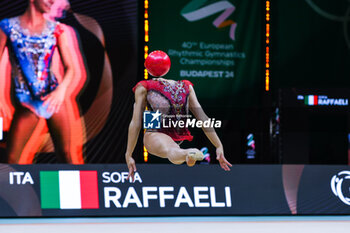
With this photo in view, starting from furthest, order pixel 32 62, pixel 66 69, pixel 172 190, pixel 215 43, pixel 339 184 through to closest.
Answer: pixel 215 43 → pixel 66 69 → pixel 32 62 → pixel 339 184 → pixel 172 190

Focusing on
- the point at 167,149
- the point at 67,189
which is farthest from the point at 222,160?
the point at 67,189

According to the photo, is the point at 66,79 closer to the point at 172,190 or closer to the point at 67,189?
the point at 67,189

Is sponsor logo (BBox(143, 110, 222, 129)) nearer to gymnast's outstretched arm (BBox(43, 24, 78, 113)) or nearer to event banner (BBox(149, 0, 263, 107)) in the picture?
event banner (BBox(149, 0, 263, 107))

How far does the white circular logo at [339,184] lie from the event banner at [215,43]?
2931 millimetres

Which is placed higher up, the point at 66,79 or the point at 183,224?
the point at 66,79

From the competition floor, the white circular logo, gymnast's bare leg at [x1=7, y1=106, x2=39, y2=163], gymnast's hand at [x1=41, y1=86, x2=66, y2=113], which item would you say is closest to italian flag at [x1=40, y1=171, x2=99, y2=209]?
the competition floor

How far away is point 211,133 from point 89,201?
6400mm

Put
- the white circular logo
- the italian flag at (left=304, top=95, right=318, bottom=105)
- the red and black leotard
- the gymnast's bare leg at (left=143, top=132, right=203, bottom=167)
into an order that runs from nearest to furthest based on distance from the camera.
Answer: the gymnast's bare leg at (left=143, top=132, right=203, bottom=167)
the red and black leotard
the white circular logo
the italian flag at (left=304, top=95, right=318, bottom=105)

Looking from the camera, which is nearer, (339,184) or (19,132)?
(339,184)

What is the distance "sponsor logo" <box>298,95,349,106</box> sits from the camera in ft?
45.8

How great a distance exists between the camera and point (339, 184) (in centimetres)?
1179

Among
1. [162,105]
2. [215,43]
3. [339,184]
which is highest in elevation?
[215,43]

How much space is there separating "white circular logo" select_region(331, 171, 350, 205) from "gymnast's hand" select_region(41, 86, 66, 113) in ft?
19.0

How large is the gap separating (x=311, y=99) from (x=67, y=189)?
576 centimetres
